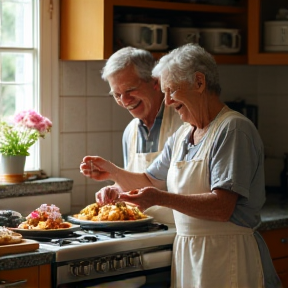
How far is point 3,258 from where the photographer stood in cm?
246

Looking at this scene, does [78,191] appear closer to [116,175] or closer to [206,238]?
[116,175]

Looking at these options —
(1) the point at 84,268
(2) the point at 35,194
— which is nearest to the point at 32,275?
(1) the point at 84,268

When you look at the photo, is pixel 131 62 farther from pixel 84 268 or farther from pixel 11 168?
pixel 84 268

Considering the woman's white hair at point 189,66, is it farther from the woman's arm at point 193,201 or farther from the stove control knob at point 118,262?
the stove control knob at point 118,262

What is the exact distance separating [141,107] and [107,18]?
42cm

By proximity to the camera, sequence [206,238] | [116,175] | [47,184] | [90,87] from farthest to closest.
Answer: [90,87]
[47,184]
[116,175]
[206,238]

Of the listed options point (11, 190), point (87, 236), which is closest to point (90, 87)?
point (11, 190)

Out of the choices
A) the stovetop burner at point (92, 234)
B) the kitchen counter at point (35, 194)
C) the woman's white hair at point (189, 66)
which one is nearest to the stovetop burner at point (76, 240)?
the stovetop burner at point (92, 234)

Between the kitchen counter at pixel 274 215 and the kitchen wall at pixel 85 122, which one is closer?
the kitchen counter at pixel 274 215

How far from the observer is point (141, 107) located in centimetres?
314

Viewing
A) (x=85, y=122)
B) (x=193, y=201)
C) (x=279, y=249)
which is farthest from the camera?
(x=85, y=122)

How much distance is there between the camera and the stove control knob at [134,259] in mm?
2805

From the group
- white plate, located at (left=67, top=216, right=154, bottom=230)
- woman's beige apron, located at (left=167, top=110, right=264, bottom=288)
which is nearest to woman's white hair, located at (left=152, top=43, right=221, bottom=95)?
woman's beige apron, located at (left=167, top=110, right=264, bottom=288)

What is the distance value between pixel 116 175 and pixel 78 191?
0.60 metres
